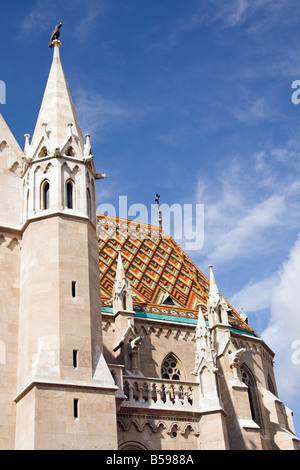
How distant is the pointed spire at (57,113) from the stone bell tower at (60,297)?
33 mm

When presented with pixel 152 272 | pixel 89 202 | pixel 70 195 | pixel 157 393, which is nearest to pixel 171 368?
pixel 157 393

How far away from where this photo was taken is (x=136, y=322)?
2456 cm

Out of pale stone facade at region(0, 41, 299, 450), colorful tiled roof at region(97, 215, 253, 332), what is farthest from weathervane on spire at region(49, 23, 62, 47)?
colorful tiled roof at region(97, 215, 253, 332)

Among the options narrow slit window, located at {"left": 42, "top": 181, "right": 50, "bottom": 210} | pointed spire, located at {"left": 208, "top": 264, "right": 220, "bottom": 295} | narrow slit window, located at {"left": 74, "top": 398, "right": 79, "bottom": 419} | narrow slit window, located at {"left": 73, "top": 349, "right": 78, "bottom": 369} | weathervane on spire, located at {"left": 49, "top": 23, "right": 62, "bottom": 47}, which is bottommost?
narrow slit window, located at {"left": 74, "top": 398, "right": 79, "bottom": 419}

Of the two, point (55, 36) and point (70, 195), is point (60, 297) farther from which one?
point (55, 36)

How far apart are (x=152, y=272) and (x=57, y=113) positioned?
10744 millimetres

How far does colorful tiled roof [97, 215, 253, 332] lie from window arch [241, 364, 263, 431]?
6.13 feet

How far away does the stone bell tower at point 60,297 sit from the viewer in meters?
A: 15.1

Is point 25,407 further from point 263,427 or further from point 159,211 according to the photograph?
point 159,211

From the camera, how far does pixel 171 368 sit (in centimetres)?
2459

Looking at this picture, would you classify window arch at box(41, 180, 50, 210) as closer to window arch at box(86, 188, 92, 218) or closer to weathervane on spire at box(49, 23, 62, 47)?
window arch at box(86, 188, 92, 218)

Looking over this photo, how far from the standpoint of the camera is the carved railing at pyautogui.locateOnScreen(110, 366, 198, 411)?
1908 centimetres

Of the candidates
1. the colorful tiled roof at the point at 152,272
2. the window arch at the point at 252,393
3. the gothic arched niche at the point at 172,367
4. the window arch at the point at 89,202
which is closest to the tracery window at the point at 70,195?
the window arch at the point at 89,202
